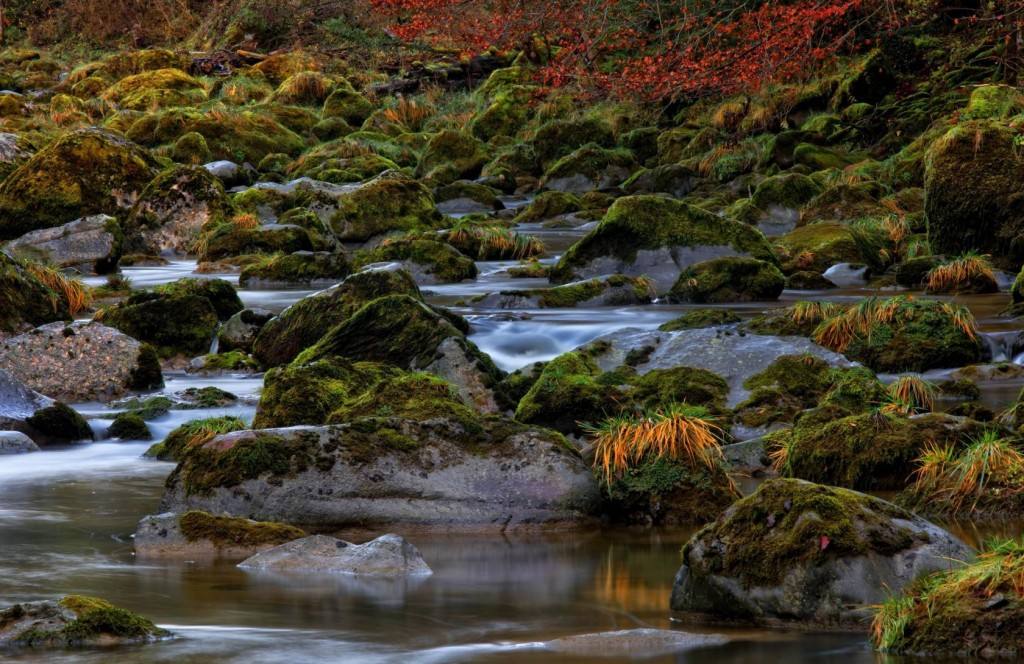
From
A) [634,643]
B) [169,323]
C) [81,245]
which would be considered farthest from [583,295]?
[634,643]

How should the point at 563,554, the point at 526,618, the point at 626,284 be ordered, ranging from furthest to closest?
the point at 626,284 → the point at 563,554 → the point at 526,618

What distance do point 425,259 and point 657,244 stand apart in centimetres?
372

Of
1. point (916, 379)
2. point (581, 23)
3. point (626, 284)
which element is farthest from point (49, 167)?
point (916, 379)

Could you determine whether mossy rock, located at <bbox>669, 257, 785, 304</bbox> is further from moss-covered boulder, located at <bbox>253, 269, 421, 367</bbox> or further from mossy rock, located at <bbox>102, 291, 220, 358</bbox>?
mossy rock, located at <bbox>102, 291, 220, 358</bbox>

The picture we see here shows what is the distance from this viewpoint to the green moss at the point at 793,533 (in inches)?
215

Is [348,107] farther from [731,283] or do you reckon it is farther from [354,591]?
[354,591]

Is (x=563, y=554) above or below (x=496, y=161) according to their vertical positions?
below

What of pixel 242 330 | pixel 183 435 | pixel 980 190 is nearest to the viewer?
pixel 183 435

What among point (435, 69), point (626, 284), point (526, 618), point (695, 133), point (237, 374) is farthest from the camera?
point (435, 69)

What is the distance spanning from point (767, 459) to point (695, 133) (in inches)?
860

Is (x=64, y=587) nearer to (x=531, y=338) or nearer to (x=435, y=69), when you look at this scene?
(x=531, y=338)

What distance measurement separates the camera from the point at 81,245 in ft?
67.9

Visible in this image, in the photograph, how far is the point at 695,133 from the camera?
29719 millimetres

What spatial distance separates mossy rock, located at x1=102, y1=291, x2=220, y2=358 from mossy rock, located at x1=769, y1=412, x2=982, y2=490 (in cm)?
764
